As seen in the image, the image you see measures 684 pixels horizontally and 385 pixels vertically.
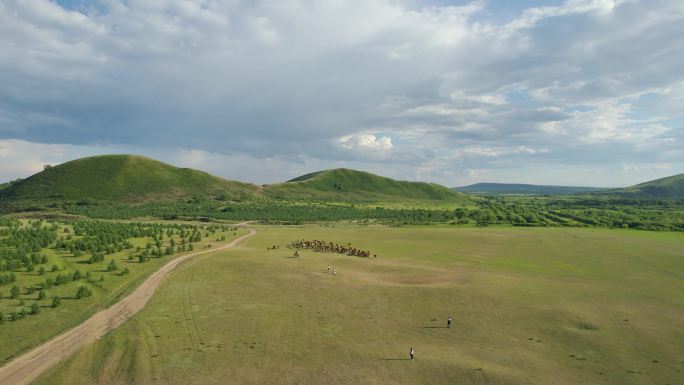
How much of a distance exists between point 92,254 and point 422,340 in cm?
5332

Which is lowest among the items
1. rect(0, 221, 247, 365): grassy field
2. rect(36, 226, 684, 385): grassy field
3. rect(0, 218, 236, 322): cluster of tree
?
rect(36, 226, 684, 385): grassy field

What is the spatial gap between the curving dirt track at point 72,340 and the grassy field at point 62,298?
87cm

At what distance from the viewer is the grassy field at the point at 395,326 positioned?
94.9ft

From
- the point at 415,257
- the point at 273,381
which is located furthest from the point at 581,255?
the point at 273,381

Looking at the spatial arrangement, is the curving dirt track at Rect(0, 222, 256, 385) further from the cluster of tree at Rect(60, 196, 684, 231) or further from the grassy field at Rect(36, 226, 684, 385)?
the cluster of tree at Rect(60, 196, 684, 231)

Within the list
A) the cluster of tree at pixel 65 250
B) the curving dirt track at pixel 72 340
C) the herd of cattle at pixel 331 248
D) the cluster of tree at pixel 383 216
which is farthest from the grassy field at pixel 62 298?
the cluster of tree at pixel 383 216

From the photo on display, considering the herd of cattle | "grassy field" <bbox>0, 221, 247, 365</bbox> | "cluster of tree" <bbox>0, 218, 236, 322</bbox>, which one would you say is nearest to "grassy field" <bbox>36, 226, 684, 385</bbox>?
"grassy field" <bbox>0, 221, 247, 365</bbox>

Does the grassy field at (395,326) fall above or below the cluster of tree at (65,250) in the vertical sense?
below

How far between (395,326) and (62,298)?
34654 mm

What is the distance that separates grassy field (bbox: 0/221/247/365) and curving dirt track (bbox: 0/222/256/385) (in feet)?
2.87

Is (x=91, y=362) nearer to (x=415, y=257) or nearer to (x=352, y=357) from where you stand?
(x=352, y=357)

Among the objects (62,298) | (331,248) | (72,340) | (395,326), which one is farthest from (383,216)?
(72,340)

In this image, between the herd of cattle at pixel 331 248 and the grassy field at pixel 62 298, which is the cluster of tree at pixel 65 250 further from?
the herd of cattle at pixel 331 248

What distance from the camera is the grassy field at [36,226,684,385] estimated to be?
2894cm
